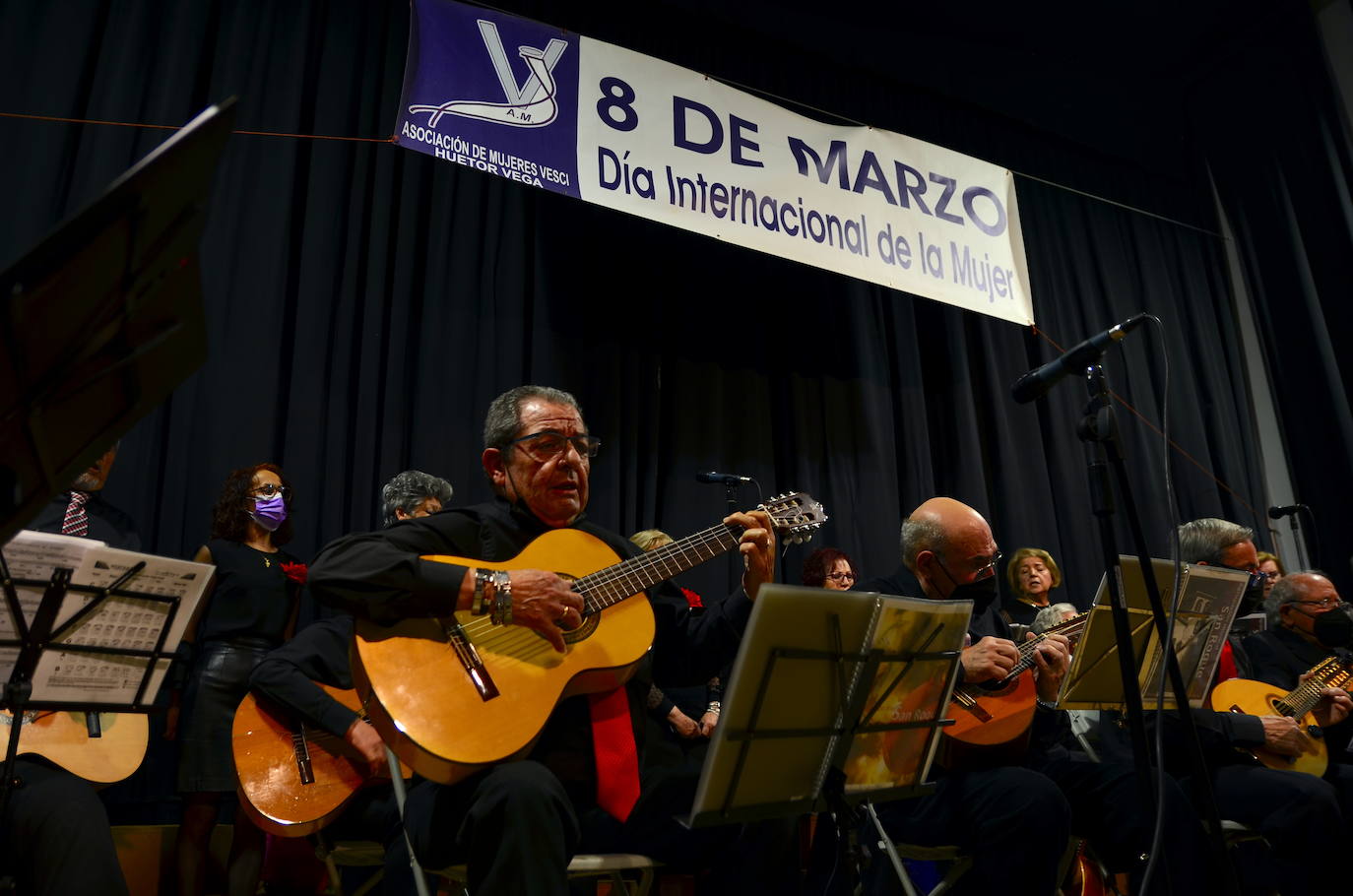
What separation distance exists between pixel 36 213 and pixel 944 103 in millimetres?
6033

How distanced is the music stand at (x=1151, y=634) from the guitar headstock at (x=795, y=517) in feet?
3.01

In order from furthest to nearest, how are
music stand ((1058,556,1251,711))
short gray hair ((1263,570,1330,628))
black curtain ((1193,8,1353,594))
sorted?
black curtain ((1193,8,1353,594)), short gray hair ((1263,570,1330,628)), music stand ((1058,556,1251,711))

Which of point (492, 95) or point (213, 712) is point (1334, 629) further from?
point (213, 712)

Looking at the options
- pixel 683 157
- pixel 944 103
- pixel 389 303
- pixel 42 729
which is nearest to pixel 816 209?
pixel 683 157

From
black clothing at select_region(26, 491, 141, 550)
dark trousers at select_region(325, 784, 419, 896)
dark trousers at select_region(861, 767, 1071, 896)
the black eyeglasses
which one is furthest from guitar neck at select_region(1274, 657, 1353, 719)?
black clothing at select_region(26, 491, 141, 550)

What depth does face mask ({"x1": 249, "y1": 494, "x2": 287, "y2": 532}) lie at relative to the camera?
12.4 ft

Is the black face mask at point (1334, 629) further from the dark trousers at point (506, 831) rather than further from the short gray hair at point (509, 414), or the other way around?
the dark trousers at point (506, 831)

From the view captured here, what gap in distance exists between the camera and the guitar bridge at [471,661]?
209 cm

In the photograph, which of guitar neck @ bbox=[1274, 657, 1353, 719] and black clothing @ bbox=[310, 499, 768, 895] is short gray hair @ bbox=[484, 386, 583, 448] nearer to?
black clothing @ bbox=[310, 499, 768, 895]

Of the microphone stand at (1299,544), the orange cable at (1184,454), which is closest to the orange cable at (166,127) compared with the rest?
the orange cable at (1184,454)

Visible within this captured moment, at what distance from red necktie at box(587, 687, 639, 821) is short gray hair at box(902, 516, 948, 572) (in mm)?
1434

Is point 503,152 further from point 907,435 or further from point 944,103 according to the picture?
point 944,103

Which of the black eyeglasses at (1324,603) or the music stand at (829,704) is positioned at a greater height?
the black eyeglasses at (1324,603)

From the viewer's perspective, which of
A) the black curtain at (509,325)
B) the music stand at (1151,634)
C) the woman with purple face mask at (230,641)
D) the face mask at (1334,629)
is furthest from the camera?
the black curtain at (509,325)
